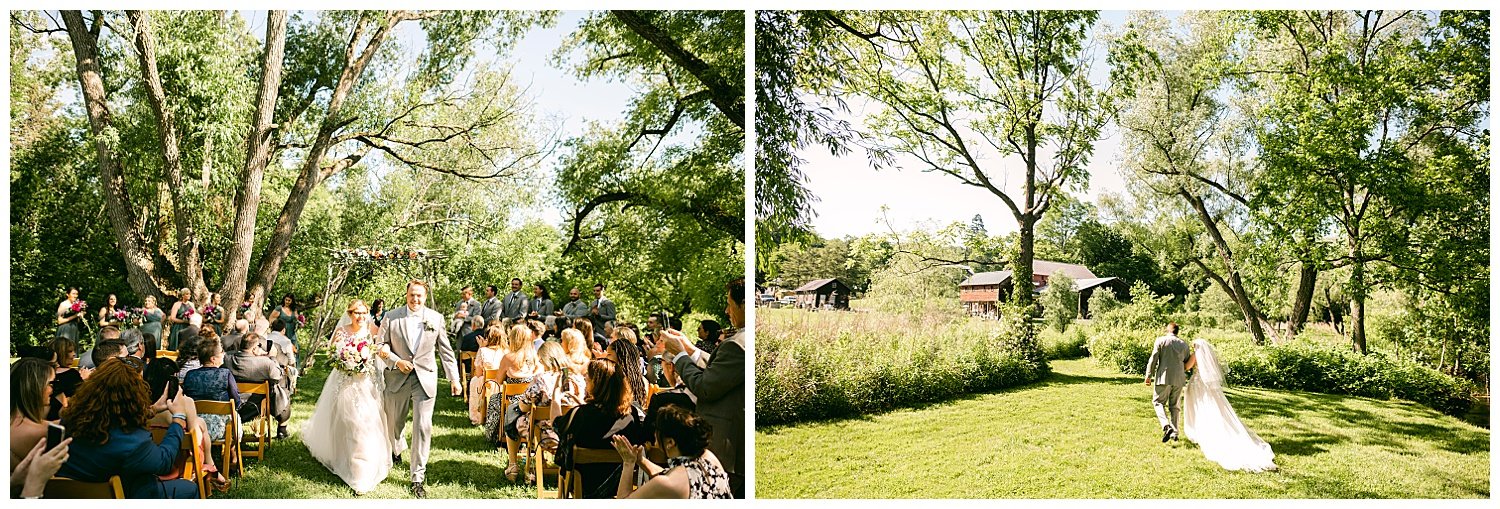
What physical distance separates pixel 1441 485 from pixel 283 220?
29.0 ft

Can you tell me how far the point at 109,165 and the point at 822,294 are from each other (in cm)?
562

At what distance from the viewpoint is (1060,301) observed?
5.75 metres

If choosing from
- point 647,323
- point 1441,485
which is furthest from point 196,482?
point 1441,485

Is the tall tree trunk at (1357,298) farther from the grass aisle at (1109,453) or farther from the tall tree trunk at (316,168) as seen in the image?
the tall tree trunk at (316,168)

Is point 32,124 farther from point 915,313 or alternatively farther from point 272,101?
point 915,313

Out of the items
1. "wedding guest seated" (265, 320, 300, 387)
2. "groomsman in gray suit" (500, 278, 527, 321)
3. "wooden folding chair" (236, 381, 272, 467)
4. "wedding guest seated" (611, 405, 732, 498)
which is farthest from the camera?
"groomsman in gray suit" (500, 278, 527, 321)

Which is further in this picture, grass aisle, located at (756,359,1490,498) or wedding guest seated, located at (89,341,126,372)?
grass aisle, located at (756,359,1490,498)

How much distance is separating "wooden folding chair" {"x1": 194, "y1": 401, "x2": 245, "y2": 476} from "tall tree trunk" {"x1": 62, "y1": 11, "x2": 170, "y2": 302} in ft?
9.24

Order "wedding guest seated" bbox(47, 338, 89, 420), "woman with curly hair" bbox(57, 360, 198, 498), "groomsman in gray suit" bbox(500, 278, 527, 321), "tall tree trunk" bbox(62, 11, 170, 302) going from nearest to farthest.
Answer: "woman with curly hair" bbox(57, 360, 198, 498) → "wedding guest seated" bbox(47, 338, 89, 420) → "tall tree trunk" bbox(62, 11, 170, 302) → "groomsman in gray suit" bbox(500, 278, 527, 321)

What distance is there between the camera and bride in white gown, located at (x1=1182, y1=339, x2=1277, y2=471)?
17.1ft

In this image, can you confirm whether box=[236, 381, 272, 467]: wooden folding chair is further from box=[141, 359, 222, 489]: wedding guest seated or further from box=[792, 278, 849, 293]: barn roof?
box=[792, 278, 849, 293]: barn roof

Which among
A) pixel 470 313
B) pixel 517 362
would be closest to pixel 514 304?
pixel 470 313

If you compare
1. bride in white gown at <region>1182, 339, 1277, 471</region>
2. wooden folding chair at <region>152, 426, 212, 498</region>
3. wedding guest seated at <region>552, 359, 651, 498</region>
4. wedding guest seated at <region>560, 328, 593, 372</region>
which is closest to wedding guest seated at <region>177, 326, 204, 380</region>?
wooden folding chair at <region>152, 426, 212, 498</region>
